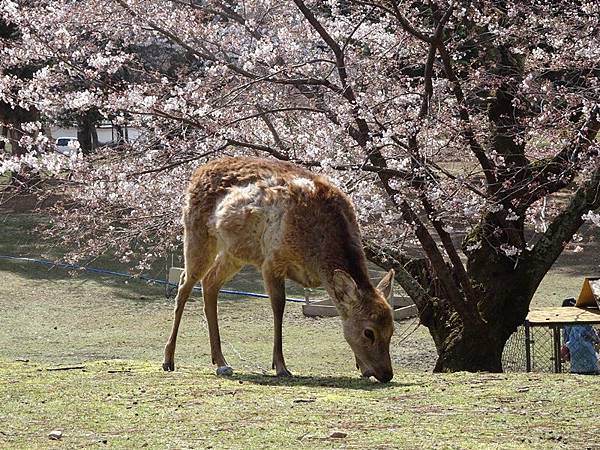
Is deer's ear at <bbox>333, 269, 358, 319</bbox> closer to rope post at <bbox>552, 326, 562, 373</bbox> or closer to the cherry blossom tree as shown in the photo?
the cherry blossom tree

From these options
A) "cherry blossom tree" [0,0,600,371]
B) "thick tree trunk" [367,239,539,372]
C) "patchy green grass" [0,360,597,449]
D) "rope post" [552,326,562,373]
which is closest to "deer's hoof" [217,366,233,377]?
"patchy green grass" [0,360,597,449]

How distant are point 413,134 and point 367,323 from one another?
3.08 meters

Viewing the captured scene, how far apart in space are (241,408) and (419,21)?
7.15 metres

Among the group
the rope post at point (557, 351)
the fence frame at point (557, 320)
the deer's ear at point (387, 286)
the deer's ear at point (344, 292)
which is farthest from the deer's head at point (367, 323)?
the rope post at point (557, 351)

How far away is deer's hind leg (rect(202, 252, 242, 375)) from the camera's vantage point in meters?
8.79

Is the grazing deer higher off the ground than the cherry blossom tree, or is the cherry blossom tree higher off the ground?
the cherry blossom tree

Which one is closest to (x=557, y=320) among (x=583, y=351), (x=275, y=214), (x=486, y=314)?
(x=486, y=314)

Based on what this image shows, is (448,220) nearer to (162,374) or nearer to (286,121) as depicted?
(286,121)

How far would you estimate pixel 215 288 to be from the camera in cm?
902

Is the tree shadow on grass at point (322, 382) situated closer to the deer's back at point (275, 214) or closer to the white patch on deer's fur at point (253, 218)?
the deer's back at point (275, 214)

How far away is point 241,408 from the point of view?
6285 mm

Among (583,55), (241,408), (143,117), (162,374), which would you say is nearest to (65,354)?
(143,117)

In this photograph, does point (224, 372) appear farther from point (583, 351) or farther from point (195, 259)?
point (583, 351)

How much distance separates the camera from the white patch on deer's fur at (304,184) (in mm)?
8297
